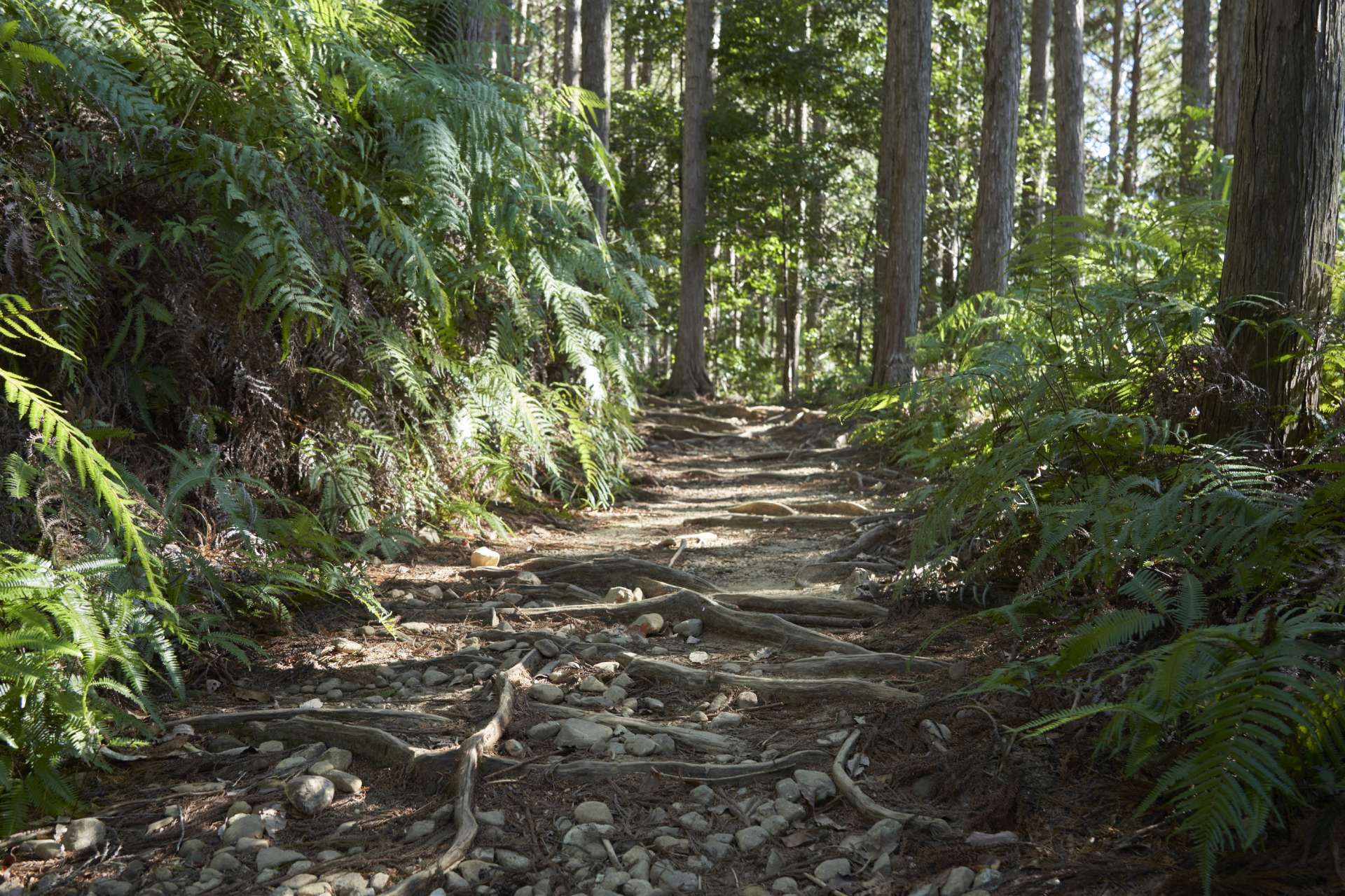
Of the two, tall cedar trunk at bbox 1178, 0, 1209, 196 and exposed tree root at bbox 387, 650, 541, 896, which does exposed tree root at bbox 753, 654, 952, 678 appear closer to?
exposed tree root at bbox 387, 650, 541, 896

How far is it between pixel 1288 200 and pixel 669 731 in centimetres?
266

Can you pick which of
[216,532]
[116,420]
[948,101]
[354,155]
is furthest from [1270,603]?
[948,101]

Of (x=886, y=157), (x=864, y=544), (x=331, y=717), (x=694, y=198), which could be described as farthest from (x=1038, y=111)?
(x=331, y=717)

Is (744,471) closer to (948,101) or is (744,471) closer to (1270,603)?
(1270,603)

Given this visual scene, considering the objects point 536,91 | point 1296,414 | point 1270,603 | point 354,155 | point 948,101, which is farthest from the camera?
point 948,101

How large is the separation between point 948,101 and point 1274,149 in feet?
49.1

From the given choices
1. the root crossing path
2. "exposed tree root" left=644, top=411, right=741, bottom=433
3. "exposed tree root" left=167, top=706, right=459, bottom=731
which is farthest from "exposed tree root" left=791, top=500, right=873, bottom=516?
"exposed tree root" left=644, top=411, right=741, bottom=433

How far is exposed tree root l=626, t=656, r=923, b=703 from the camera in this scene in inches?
117

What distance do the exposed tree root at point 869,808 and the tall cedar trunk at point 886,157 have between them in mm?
8951

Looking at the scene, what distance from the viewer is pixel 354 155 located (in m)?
5.02

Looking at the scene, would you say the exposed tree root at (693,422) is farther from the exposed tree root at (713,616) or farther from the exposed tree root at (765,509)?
the exposed tree root at (713,616)

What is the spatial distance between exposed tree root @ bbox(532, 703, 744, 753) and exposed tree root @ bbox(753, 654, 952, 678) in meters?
0.53

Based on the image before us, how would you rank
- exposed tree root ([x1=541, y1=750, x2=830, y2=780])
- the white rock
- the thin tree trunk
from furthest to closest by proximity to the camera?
the thin tree trunk < the white rock < exposed tree root ([x1=541, y1=750, x2=830, y2=780])

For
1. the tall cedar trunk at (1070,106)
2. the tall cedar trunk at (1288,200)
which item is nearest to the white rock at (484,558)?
the tall cedar trunk at (1288,200)
